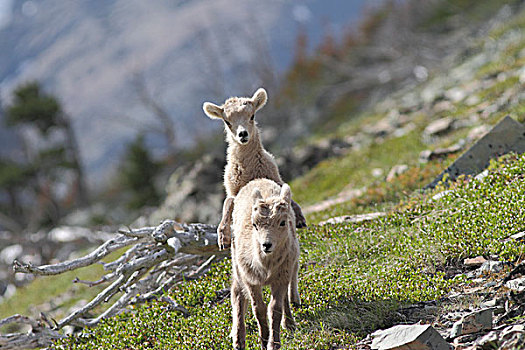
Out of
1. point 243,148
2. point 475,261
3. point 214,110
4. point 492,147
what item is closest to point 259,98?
point 214,110

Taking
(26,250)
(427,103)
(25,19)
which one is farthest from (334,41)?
(25,19)

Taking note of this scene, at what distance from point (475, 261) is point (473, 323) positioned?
1.71 metres

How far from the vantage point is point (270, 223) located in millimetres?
5773

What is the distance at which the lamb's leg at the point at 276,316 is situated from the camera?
6.04 m

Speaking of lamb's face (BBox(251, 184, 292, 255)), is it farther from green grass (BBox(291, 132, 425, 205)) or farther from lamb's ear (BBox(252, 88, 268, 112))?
green grass (BBox(291, 132, 425, 205))

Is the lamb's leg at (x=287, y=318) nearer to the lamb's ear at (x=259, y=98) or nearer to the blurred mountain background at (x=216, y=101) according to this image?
the lamb's ear at (x=259, y=98)

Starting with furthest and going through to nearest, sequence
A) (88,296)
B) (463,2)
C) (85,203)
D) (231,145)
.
Result: (463,2) < (85,203) < (88,296) < (231,145)

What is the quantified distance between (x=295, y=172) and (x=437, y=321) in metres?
13.9

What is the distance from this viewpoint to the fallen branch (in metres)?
8.41

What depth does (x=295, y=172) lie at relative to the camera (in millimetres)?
19734

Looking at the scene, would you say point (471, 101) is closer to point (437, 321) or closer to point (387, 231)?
point (387, 231)

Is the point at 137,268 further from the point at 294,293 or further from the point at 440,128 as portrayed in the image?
the point at 440,128

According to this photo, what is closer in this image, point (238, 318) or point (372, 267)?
point (238, 318)

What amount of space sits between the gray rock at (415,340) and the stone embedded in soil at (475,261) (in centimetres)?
210
